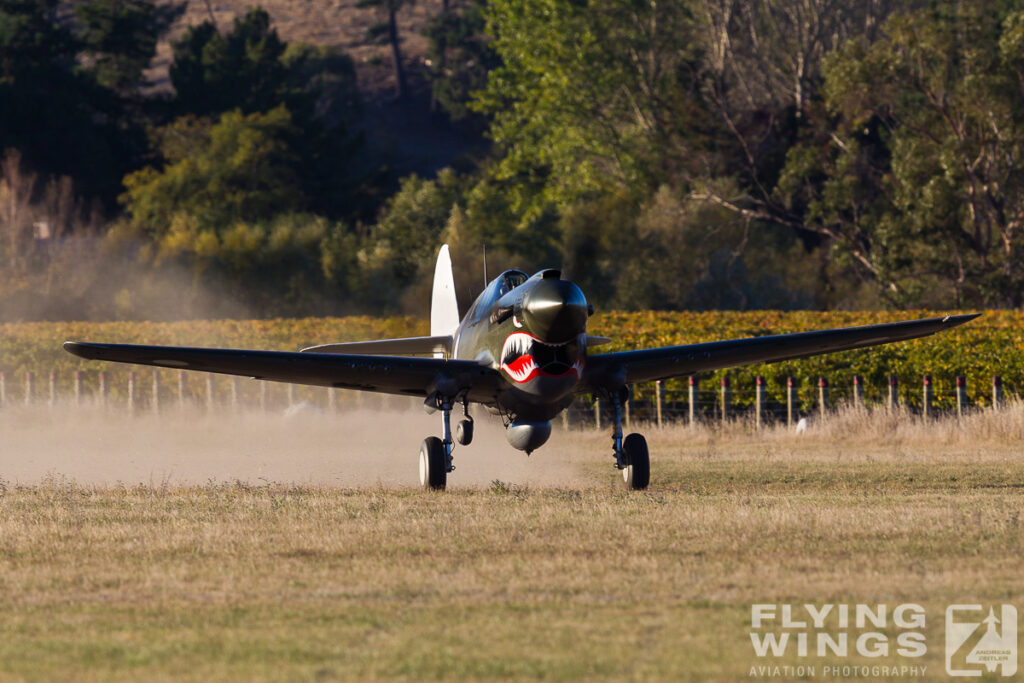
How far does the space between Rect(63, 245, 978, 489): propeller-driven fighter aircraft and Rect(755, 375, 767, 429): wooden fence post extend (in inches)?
353

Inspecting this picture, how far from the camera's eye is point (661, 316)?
38.6 metres

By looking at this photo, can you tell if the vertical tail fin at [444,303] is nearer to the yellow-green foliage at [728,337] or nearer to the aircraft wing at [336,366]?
the aircraft wing at [336,366]

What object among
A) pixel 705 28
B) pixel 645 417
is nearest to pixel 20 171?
pixel 705 28

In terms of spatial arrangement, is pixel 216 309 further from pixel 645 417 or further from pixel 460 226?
pixel 645 417

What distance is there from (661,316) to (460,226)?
79.2 feet

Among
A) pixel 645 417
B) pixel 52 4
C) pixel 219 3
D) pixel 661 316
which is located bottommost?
pixel 645 417

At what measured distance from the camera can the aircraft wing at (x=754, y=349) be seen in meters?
16.6

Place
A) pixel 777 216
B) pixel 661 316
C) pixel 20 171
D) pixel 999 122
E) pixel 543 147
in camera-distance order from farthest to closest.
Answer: pixel 20 171 < pixel 543 147 < pixel 777 216 < pixel 999 122 < pixel 661 316

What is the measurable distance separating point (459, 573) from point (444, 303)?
1122cm

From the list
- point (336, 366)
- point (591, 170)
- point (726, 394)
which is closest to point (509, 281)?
point (336, 366)

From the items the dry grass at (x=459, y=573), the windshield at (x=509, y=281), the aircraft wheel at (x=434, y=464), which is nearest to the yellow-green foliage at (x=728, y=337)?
the dry grass at (x=459, y=573)

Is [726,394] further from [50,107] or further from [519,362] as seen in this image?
[50,107]

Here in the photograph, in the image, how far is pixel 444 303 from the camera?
66.8 feet

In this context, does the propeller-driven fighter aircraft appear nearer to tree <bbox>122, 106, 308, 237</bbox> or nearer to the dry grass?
the dry grass
